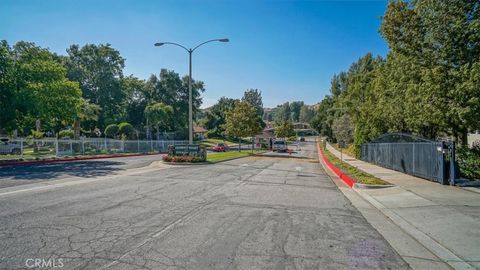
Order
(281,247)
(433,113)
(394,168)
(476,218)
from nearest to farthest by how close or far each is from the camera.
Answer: (281,247) < (476,218) < (433,113) < (394,168)

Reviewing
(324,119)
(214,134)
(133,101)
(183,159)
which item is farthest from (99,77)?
(324,119)

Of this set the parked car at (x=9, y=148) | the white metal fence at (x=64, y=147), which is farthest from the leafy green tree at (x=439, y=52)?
the parked car at (x=9, y=148)

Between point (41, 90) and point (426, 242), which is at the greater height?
point (41, 90)

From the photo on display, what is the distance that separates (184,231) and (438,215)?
5.90 meters

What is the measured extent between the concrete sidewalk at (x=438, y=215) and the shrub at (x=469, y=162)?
6.18ft

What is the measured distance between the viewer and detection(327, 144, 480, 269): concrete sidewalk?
5.42m

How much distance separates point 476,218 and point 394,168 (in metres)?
12.8

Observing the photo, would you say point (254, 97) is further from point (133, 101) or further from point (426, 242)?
point (426, 242)

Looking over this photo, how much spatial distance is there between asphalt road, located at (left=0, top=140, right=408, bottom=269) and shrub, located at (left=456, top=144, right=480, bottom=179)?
21.4 ft

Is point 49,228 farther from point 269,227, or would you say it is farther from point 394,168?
point 394,168

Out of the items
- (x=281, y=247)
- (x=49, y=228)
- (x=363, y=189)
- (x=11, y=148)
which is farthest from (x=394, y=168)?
(x=11, y=148)

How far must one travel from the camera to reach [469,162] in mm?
13383

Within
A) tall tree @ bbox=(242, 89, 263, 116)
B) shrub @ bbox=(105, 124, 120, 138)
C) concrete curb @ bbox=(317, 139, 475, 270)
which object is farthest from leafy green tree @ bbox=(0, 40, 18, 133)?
tall tree @ bbox=(242, 89, 263, 116)

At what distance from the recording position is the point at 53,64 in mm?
33906
